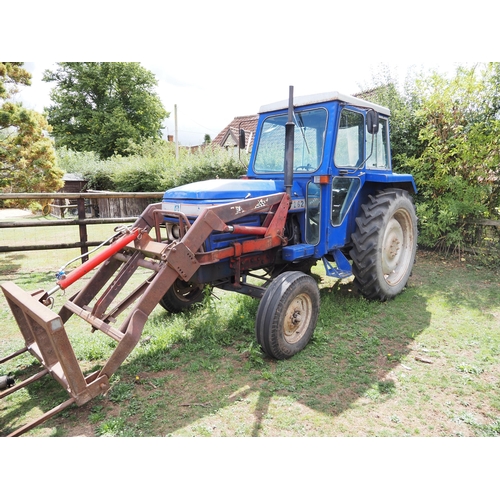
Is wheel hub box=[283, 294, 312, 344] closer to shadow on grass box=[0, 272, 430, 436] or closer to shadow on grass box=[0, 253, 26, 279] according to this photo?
shadow on grass box=[0, 272, 430, 436]

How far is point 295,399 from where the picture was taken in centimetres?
272

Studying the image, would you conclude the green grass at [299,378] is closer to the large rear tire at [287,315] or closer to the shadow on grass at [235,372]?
the shadow on grass at [235,372]

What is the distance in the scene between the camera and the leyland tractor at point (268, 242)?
2.78m

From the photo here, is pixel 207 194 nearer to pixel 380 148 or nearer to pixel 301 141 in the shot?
pixel 301 141

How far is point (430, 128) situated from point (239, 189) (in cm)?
511

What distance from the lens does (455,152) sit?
253 inches

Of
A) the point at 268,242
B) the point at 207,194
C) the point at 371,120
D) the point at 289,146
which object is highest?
the point at 371,120

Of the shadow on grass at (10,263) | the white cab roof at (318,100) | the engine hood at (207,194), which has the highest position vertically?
the white cab roof at (318,100)

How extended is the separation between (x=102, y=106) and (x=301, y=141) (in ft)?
78.3

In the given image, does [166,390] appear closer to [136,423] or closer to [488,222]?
[136,423]

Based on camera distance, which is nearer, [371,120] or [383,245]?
[371,120]

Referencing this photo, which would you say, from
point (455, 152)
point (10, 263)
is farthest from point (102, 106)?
point (455, 152)

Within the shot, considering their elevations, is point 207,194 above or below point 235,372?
above

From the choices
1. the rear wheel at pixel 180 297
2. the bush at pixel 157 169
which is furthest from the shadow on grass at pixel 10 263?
the bush at pixel 157 169
